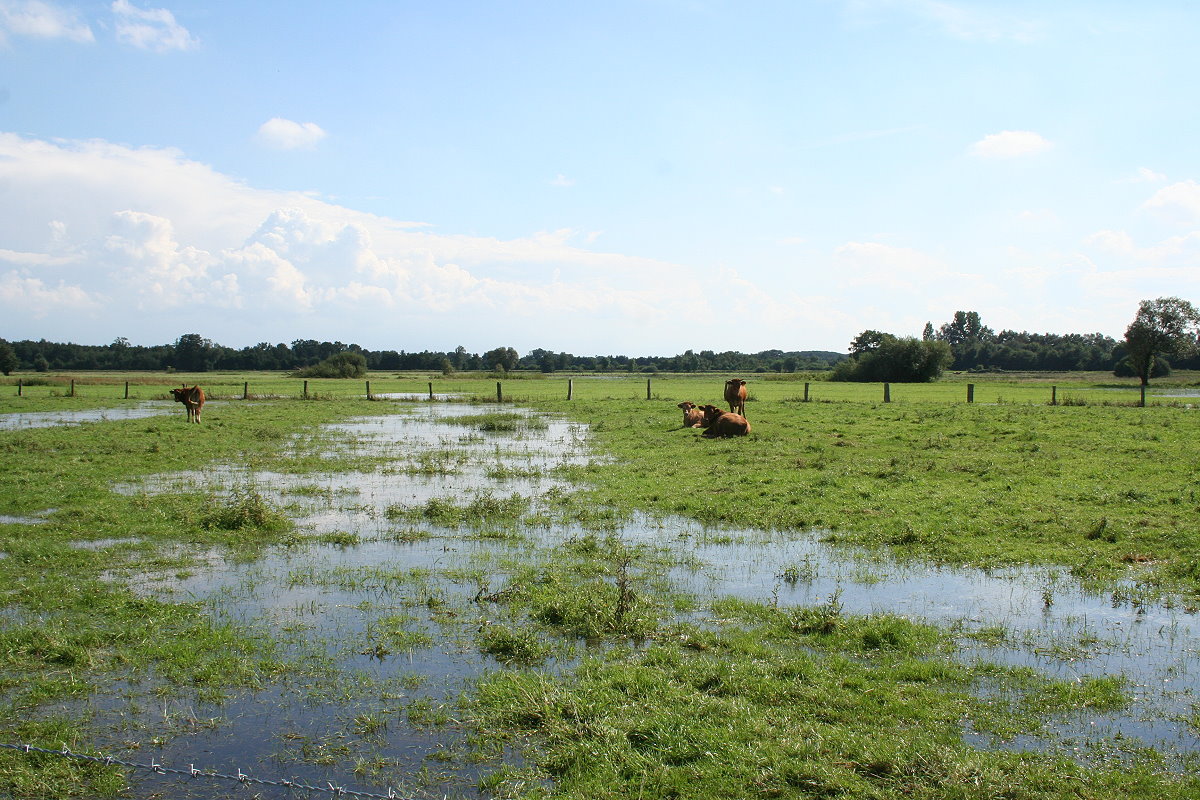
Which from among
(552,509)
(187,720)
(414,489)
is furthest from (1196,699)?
(414,489)

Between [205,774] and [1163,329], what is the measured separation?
283ft

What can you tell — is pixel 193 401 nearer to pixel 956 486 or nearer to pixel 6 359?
pixel 956 486

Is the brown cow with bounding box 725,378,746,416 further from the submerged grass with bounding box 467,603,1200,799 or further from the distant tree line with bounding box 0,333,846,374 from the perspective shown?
the distant tree line with bounding box 0,333,846,374

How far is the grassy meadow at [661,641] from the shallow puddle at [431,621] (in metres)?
0.11

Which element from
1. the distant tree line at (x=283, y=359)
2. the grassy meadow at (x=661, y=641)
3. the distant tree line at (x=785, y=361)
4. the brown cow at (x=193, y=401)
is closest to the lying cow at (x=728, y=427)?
the grassy meadow at (x=661, y=641)

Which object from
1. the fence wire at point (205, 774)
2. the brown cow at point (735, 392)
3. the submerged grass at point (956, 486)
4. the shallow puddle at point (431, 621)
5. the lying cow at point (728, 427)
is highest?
the brown cow at point (735, 392)

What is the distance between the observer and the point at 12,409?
124 ft

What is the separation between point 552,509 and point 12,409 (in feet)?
119

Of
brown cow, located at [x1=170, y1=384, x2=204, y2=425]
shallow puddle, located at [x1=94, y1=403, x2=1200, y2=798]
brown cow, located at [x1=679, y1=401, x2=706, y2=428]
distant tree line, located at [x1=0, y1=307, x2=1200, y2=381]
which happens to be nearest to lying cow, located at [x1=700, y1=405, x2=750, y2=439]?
brown cow, located at [x1=679, y1=401, x2=706, y2=428]

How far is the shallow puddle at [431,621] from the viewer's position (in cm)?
546

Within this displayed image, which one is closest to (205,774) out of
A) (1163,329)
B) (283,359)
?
(1163,329)

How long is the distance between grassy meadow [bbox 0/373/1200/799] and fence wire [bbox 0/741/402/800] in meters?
0.07

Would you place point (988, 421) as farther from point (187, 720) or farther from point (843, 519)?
point (187, 720)

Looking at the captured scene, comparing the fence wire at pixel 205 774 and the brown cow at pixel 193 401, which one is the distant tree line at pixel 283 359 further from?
the fence wire at pixel 205 774
